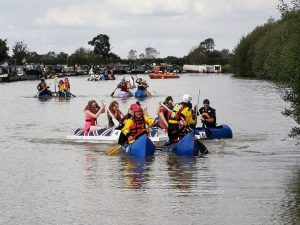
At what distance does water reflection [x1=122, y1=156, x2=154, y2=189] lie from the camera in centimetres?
1820

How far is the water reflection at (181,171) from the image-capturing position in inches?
712

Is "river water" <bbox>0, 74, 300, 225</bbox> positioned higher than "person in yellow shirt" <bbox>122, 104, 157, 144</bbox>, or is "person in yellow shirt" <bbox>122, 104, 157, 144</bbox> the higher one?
"person in yellow shirt" <bbox>122, 104, 157, 144</bbox>

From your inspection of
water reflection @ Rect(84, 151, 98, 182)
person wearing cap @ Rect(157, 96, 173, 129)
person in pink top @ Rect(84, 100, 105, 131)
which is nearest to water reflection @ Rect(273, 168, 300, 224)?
water reflection @ Rect(84, 151, 98, 182)

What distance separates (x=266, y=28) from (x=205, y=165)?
11289 cm

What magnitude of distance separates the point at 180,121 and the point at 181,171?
10.3 ft

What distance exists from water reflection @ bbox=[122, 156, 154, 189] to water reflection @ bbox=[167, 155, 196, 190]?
0.57m

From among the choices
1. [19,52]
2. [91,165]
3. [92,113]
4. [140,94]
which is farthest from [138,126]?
[19,52]

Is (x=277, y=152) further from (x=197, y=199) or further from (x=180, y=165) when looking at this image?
(x=197, y=199)

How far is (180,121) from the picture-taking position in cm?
2314

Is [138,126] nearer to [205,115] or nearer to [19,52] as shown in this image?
[205,115]

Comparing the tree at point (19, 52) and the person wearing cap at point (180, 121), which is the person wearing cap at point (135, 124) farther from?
the tree at point (19, 52)

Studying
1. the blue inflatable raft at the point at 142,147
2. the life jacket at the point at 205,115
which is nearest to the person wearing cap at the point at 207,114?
the life jacket at the point at 205,115

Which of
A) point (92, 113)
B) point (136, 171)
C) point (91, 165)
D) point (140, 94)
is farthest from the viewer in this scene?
point (140, 94)

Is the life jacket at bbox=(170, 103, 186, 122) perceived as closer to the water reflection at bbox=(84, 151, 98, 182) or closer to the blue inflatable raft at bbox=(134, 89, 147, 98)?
the water reflection at bbox=(84, 151, 98, 182)
